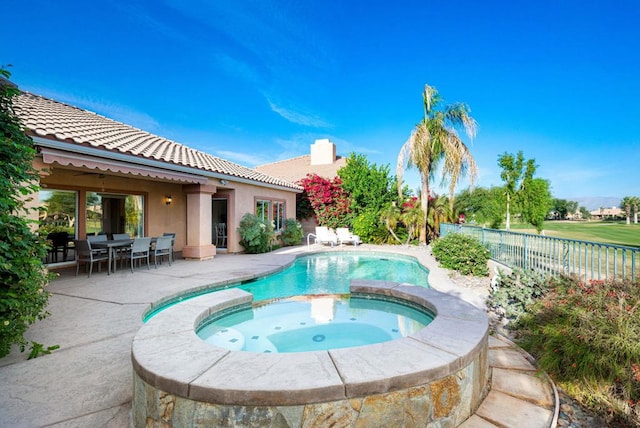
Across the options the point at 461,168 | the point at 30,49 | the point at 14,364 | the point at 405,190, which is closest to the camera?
the point at 14,364

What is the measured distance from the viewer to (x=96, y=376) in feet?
11.4

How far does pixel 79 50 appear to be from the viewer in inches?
547

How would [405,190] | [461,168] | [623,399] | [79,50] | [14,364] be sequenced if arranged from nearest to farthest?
[623,399], [14,364], [79,50], [461,168], [405,190]

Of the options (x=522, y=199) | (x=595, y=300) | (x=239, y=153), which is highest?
(x=239, y=153)

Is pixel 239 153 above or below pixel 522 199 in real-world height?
above

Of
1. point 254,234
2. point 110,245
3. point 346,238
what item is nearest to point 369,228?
point 346,238

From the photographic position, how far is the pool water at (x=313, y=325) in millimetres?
4492

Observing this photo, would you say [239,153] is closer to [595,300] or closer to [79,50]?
[79,50]

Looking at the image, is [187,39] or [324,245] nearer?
[187,39]

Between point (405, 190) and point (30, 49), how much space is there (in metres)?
20.4

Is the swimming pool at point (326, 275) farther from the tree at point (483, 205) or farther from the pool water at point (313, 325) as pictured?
the tree at point (483, 205)

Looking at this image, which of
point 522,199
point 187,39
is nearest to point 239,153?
point 187,39

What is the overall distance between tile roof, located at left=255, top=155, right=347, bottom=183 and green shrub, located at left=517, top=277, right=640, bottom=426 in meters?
22.3

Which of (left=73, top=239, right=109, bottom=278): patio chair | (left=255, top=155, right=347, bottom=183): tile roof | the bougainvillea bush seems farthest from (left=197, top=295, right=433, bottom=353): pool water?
(left=255, top=155, right=347, bottom=183): tile roof
